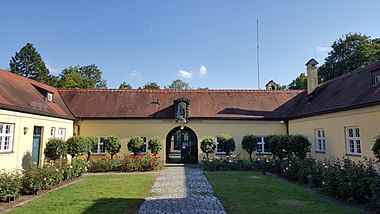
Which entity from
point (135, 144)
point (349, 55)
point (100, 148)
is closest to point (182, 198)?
point (135, 144)

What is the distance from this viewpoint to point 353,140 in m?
14.1

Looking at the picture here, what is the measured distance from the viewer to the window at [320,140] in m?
16.9

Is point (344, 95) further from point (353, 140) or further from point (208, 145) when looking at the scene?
point (208, 145)

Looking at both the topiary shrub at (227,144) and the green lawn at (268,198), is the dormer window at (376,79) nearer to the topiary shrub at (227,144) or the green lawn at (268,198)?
the green lawn at (268,198)

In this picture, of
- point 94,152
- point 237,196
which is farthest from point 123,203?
point 94,152

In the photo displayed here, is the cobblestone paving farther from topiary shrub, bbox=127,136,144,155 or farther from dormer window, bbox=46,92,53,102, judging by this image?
dormer window, bbox=46,92,53,102

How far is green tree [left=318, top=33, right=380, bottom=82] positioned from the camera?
32.8 m

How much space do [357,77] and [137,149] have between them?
15.2 metres

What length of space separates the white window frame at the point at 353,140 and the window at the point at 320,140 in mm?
2294

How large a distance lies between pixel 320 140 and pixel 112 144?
1396cm

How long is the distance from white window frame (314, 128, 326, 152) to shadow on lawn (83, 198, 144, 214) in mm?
12500

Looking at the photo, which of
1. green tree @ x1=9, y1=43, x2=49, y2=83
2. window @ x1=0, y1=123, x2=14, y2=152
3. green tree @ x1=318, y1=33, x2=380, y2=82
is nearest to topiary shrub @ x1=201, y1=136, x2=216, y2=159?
window @ x1=0, y1=123, x2=14, y2=152

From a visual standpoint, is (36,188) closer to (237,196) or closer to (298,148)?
(237,196)

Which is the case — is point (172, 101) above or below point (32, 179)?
above
